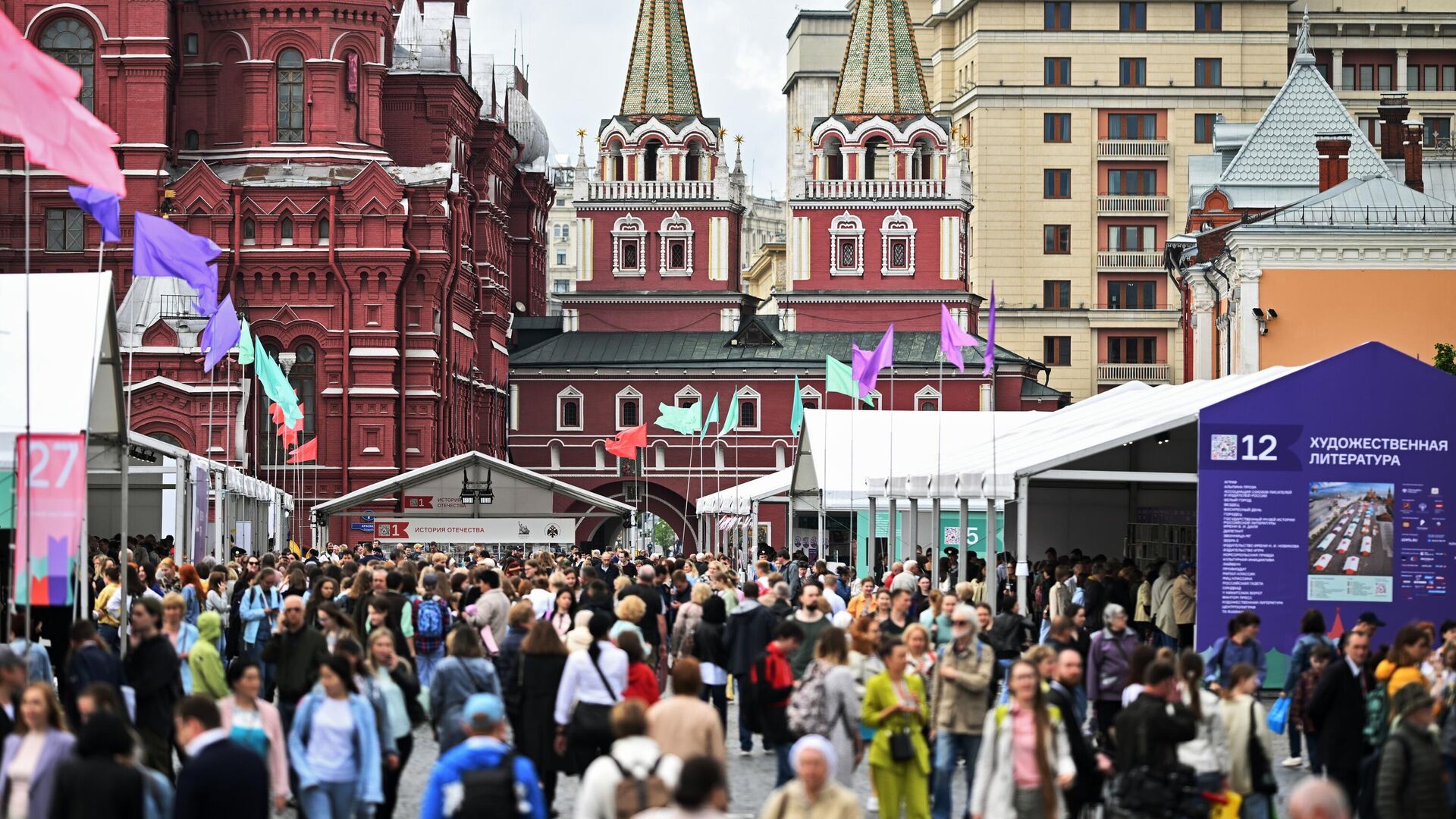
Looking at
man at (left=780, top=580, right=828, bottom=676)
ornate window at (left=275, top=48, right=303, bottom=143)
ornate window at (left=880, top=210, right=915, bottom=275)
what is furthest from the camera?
ornate window at (left=880, top=210, right=915, bottom=275)

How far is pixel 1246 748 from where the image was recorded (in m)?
13.0

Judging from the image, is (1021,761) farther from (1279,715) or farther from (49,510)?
(49,510)

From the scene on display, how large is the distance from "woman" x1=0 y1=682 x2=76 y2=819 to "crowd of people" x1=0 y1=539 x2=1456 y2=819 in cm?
1

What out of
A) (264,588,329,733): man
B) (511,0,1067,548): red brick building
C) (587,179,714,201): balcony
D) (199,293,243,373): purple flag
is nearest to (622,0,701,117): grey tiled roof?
(511,0,1067,548): red brick building

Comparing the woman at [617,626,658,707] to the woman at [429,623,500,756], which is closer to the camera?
the woman at [429,623,500,756]

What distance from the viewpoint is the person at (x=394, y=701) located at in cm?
1395

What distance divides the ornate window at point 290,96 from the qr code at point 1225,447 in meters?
46.1

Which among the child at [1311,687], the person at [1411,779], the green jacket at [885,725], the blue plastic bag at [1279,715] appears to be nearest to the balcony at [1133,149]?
the blue plastic bag at [1279,715]

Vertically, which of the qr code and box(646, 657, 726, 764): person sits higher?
the qr code

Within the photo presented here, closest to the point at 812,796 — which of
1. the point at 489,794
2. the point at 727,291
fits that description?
the point at 489,794

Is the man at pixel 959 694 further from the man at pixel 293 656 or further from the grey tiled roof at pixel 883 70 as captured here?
the grey tiled roof at pixel 883 70

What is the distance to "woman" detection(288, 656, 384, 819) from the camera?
493 inches

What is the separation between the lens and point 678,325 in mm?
88125

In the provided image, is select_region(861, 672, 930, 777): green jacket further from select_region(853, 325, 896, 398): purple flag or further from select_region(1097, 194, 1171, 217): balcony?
select_region(1097, 194, 1171, 217): balcony
